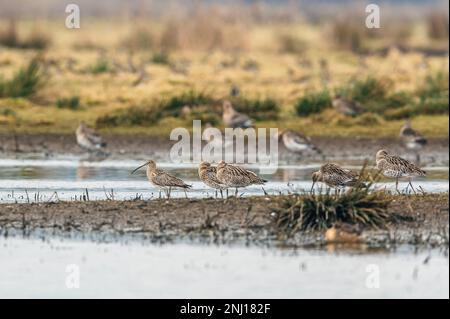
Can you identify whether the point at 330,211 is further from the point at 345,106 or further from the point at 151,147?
the point at 345,106

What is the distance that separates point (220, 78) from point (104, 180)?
1537 centimetres

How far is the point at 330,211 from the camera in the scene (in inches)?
471

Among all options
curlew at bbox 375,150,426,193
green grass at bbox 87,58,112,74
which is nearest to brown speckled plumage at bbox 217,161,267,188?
curlew at bbox 375,150,426,193

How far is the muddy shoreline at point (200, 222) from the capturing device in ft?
38.7

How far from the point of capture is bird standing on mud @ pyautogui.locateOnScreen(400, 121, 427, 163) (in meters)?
21.1

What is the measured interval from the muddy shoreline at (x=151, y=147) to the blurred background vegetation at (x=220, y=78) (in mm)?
722

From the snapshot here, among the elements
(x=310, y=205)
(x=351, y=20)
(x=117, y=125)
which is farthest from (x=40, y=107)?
(x=351, y=20)

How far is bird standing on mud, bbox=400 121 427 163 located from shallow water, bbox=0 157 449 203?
6.82 ft

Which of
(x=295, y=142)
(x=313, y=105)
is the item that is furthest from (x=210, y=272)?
(x=313, y=105)

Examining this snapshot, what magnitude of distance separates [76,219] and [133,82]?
16.5m

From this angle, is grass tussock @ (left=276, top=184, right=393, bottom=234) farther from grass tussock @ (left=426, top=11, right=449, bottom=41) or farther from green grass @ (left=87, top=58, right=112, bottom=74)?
grass tussock @ (left=426, top=11, right=449, bottom=41)

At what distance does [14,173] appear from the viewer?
17406 mm

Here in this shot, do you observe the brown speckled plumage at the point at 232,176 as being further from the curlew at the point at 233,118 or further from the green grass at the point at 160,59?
the green grass at the point at 160,59

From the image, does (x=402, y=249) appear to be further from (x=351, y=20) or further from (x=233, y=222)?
(x=351, y=20)
